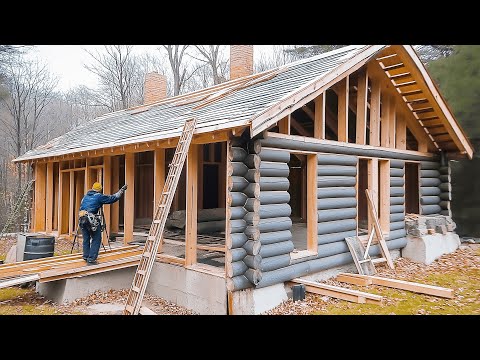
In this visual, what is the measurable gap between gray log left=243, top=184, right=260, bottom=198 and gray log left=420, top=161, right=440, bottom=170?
7335 millimetres

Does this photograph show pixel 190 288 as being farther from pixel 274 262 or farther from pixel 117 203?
pixel 117 203

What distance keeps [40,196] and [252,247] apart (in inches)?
422

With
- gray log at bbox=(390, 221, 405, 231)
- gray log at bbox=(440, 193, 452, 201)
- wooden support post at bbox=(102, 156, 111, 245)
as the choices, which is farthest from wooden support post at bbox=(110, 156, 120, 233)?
gray log at bbox=(440, 193, 452, 201)

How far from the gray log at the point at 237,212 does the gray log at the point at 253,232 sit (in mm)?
263

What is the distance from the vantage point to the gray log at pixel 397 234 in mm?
10840

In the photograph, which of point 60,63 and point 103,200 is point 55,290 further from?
point 60,63

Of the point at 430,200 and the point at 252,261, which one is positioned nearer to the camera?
the point at 252,261

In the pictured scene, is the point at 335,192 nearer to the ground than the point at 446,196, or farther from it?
farther from it

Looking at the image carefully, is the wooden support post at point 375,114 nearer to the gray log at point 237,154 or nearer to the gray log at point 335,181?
the gray log at point 335,181

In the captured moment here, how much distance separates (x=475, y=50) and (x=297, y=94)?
10633 millimetres

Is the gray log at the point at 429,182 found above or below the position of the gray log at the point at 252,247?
above

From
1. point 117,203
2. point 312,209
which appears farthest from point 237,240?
point 117,203

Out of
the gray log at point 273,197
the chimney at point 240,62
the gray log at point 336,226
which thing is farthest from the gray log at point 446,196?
the gray log at point 273,197

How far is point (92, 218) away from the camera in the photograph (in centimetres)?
800
